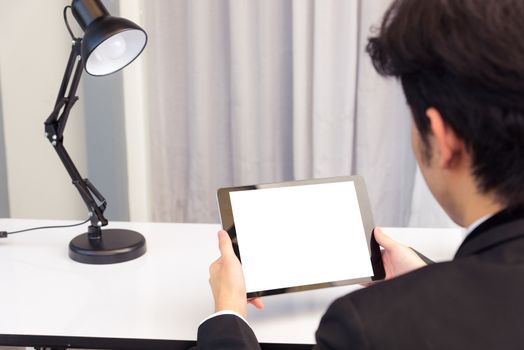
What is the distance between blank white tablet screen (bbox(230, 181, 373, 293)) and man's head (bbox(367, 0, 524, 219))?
0.46m

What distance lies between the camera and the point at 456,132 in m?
0.64

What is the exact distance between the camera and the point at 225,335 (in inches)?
33.3

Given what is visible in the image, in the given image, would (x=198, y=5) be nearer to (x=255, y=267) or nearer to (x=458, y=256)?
(x=255, y=267)

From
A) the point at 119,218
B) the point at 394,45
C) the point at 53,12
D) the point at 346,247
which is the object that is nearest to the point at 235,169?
A: the point at 119,218

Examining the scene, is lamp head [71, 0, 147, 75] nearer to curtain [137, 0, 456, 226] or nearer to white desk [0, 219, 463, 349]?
white desk [0, 219, 463, 349]

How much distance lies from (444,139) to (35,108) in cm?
179

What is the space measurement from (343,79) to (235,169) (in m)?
0.50

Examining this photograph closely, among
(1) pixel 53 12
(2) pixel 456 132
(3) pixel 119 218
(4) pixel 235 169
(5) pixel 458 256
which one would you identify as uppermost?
(1) pixel 53 12

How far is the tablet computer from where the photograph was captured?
1.06m

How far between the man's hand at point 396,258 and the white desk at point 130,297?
0.11 m

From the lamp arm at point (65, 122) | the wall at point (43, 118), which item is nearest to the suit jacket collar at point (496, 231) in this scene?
the lamp arm at point (65, 122)

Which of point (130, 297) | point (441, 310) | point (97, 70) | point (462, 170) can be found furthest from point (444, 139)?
point (97, 70)

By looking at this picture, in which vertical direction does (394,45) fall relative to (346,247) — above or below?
above

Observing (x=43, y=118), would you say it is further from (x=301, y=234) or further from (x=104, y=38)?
(x=301, y=234)
